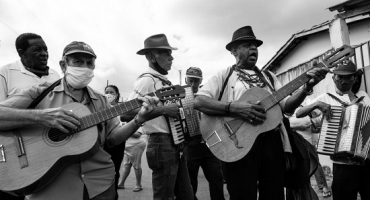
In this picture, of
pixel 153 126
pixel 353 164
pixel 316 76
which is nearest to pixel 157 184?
pixel 153 126

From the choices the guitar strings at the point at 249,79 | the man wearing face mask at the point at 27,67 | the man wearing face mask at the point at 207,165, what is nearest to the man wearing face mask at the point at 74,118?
the man wearing face mask at the point at 27,67

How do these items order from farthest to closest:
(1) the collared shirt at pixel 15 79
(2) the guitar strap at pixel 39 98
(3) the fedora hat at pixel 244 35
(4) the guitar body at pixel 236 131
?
1. (3) the fedora hat at pixel 244 35
2. (1) the collared shirt at pixel 15 79
3. (4) the guitar body at pixel 236 131
4. (2) the guitar strap at pixel 39 98

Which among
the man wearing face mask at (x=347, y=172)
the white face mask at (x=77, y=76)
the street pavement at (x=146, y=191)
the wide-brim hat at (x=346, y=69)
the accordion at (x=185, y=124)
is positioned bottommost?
the street pavement at (x=146, y=191)

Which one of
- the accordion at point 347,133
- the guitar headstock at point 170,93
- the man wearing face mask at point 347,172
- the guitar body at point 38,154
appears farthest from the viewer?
the man wearing face mask at point 347,172

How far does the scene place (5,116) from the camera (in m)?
2.27

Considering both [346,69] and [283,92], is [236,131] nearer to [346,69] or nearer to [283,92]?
[283,92]

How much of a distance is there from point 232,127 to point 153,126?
0.99 metres

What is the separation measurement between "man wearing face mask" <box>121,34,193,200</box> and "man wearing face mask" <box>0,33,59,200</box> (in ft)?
3.51

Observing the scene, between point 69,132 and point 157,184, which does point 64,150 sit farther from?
point 157,184

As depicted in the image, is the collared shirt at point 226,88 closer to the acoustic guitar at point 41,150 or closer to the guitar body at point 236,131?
the guitar body at point 236,131

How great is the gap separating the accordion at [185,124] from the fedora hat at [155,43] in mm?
773

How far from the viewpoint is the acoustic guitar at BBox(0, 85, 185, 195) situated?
7.15 ft

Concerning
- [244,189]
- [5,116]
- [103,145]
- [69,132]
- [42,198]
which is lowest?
Answer: [244,189]

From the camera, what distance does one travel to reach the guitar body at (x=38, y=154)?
85.6 inches
